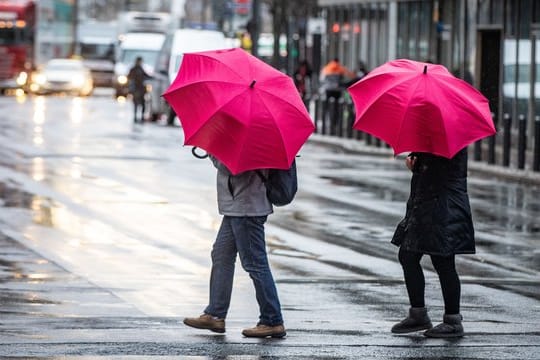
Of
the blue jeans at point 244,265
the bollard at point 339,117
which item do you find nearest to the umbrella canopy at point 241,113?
the blue jeans at point 244,265

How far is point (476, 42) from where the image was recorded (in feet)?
122

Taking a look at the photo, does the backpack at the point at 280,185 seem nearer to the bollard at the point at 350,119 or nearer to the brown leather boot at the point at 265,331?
the brown leather boot at the point at 265,331

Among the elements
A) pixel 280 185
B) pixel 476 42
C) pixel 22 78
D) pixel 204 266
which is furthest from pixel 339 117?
pixel 22 78

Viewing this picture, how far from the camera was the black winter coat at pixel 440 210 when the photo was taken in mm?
10156

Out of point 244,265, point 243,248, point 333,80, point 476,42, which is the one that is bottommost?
point 333,80

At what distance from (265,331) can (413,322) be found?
1.04 m

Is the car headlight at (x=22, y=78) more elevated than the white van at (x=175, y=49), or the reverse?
the white van at (x=175, y=49)

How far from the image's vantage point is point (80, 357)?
902cm

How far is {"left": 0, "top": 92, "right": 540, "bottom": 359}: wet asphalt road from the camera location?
9805 millimetres

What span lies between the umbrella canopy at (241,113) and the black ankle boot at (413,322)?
146cm

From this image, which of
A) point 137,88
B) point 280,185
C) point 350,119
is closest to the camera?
point 280,185

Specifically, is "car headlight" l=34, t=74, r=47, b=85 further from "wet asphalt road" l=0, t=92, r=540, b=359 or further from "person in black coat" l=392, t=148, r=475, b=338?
"person in black coat" l=392, t=148, r=475, b=338

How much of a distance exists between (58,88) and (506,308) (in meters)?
53.9

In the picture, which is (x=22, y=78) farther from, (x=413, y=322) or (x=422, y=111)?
(x=422, y=111)
